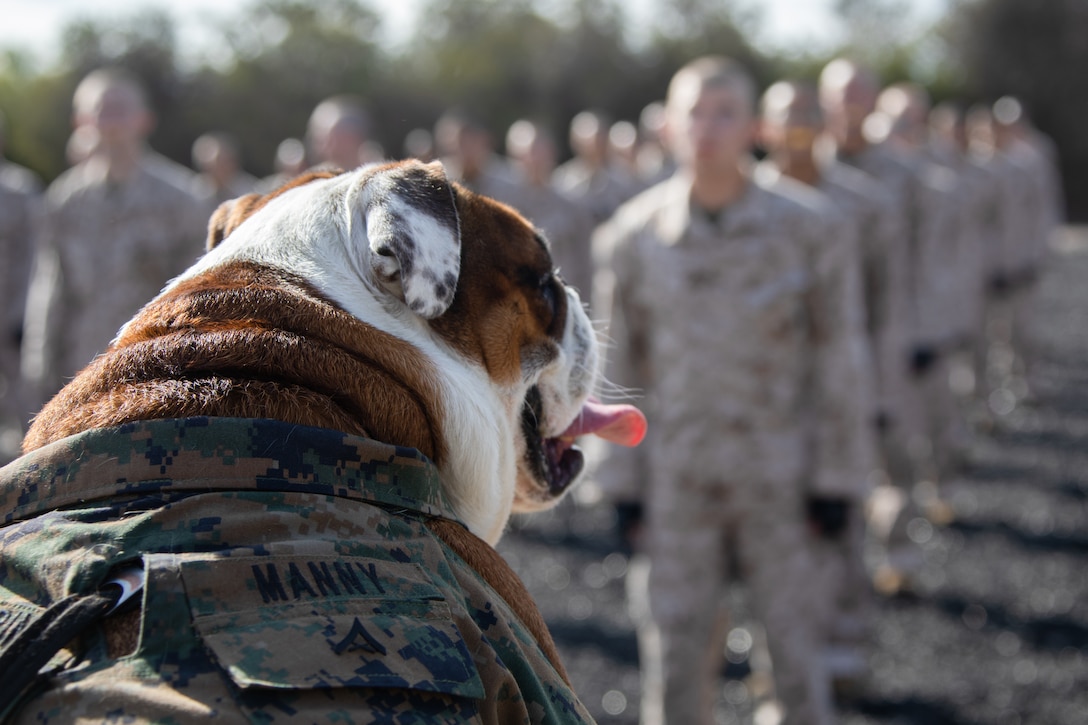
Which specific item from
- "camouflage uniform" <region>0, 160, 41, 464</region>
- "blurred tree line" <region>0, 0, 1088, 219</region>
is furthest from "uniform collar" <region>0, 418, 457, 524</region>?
"blurred tree line" <region>0, 0, 1088, 219</region>

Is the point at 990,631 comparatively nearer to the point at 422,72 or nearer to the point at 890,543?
the point at 890,543

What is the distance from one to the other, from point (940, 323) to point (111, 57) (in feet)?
98.8

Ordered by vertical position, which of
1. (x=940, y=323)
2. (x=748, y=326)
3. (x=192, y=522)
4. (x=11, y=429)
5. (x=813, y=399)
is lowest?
(x=11, y=429)

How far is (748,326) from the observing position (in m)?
4.02

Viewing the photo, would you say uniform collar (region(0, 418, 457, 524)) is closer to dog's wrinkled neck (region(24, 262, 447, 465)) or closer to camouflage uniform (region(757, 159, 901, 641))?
dog's wrinkled neck (region(24, 262, 447, 465))

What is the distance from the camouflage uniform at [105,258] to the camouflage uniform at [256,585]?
491 centimetres

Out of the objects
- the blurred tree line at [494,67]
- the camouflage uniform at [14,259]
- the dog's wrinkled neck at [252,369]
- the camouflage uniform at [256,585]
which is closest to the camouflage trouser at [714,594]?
the dog's wrinkled neck at [252,369]

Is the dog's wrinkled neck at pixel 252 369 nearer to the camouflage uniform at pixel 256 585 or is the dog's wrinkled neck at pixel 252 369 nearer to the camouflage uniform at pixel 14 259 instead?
the camouflage uniform at pixel 256 585

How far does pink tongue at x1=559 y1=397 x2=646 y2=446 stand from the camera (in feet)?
8.77

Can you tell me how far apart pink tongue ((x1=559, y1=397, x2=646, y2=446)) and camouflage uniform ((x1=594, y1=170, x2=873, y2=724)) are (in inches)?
55.4

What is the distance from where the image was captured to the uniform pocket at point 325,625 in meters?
1.21

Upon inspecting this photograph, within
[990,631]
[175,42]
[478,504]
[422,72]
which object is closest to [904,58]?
[422,72]

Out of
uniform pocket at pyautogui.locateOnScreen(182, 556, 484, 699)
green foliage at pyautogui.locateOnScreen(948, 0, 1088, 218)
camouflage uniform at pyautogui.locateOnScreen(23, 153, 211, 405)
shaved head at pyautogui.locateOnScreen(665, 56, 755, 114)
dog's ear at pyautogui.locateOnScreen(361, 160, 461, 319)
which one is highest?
green foliage at pyautogui.locateOnScreen(948, 0, 1088, 218)

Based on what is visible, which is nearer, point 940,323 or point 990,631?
point 990,631
